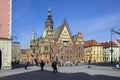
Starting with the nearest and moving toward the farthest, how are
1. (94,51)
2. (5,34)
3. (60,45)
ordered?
(5,34)
(60,45)
(94,51)

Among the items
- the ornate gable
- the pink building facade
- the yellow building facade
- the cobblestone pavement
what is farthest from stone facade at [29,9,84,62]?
the cobblestone pavement

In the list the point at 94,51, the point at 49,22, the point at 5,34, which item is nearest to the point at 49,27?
the point at 49,22

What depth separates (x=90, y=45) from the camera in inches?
5723

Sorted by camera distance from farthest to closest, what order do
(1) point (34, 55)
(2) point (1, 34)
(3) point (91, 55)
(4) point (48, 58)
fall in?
1. (3) point (91, 55)
2. (1) point (34, 55)
3. (4) point (48, 58)
4. (2) point (1, 34)

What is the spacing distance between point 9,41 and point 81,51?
81.7 m

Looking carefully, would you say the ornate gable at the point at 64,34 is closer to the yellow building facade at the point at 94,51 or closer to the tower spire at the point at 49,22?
the tower spire at the point at 49,22

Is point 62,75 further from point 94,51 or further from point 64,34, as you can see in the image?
point 94,51

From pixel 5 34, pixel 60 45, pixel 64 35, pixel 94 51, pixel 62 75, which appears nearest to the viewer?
pixel 62 75

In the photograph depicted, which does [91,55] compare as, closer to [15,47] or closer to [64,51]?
[64,51]

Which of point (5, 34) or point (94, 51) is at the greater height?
point (5, 34)

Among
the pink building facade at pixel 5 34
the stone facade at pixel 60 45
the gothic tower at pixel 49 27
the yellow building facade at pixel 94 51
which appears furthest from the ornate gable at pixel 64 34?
the pink building facade at pixel 5 34

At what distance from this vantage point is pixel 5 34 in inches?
1689

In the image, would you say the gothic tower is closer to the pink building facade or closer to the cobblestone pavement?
the pink building facade

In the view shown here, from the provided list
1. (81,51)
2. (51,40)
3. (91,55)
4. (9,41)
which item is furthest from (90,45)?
(9,41)
